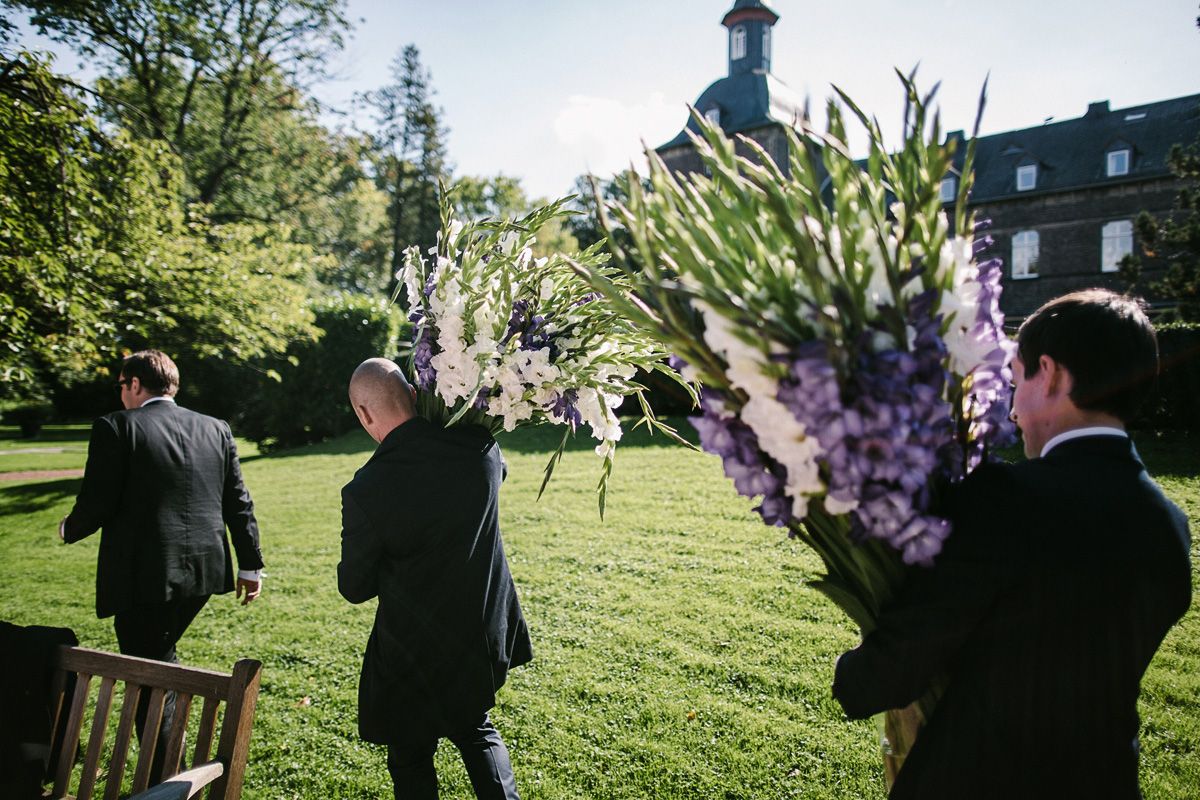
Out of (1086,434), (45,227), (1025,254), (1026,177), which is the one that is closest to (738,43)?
(1026,177)

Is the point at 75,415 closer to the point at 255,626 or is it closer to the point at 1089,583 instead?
the point at 255,626

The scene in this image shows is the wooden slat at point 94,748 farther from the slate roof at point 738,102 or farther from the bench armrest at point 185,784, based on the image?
the slate roof at point 738,102

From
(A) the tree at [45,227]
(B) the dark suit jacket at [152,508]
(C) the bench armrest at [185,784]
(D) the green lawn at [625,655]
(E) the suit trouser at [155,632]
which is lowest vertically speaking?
(D) the green lawn at [625,655]

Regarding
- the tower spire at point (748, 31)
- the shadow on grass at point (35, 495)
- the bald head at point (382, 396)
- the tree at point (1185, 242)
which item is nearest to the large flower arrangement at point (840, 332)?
the bald head at point (382, 396)

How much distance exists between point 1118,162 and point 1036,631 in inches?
1336

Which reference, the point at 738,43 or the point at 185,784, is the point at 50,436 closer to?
the point at 185,784

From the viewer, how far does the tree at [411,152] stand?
41.0m

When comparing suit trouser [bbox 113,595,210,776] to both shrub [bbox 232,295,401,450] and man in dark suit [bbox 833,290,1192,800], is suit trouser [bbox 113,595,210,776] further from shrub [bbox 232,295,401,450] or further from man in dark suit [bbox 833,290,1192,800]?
shrub [bbox 232,295,401,450]

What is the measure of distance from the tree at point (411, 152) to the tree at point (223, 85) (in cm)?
1723

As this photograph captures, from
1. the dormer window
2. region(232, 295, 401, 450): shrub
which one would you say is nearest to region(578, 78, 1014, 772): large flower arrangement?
region(232, 295, 401, 450): shrub

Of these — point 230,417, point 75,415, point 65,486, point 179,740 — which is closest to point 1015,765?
point 179,740

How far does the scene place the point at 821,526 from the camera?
1.62m

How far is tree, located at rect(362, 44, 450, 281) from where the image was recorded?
4097 centimetres

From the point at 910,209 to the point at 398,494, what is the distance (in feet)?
7.10
